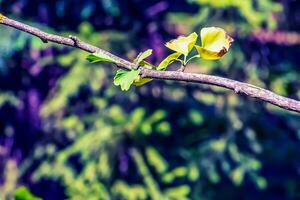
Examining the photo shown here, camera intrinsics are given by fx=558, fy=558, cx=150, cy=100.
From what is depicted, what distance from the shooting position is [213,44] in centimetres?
44

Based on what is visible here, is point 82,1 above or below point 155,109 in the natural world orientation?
above

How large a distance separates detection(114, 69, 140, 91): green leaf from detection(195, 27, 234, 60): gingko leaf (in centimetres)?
6

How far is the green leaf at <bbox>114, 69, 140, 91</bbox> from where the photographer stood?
420 millimetres

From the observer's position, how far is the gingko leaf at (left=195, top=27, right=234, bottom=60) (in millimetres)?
434

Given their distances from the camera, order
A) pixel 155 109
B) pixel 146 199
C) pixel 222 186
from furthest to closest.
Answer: pixel 222 186, pixel 155 109, pixel 146 199

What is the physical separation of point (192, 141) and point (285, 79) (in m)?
0.57

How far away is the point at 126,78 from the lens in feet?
1.42

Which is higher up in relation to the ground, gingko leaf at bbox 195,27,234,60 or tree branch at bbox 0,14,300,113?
gingko leaf at bbox 195,27,234,60

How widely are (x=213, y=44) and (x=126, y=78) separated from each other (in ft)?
0.24

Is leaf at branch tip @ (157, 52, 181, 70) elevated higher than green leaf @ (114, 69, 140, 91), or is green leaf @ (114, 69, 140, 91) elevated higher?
leaf at branch tip @ (157, 52, 181, 70)

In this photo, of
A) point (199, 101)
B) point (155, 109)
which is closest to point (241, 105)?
point (199, 101)

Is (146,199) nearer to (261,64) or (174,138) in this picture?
(174,138)

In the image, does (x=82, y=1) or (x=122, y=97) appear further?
(x=82, y=1)

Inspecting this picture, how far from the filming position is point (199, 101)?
279 cm
